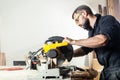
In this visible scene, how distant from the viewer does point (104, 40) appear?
1719mm

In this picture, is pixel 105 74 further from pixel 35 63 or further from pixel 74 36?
pixel 74 36

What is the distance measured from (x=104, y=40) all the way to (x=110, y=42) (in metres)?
0.16

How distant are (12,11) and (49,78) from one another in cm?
330

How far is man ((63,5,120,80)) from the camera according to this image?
1738 millimetres

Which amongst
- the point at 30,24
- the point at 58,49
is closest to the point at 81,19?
the point at 58,49

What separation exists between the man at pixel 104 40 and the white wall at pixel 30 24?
2436mm

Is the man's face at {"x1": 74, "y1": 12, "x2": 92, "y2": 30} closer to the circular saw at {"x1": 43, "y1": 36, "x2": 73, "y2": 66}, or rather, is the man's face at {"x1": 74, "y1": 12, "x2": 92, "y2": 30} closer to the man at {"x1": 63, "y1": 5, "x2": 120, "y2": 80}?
the man at {"x1": 63, "y1": 5, "x2": 120, "y2": 80}

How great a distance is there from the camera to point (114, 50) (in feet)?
6.35

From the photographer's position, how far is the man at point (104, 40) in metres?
1.74

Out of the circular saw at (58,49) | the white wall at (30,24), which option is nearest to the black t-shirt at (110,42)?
the circular saw at (58,49)

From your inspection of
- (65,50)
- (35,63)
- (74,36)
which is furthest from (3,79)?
(74,36)

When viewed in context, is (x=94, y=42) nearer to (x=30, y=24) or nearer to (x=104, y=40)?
(x=104, y=40)

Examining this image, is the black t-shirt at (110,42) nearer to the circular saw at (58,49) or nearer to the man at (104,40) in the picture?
the man at (104,40)

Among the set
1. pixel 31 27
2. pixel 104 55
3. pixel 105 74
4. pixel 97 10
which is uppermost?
pixel 97 10
